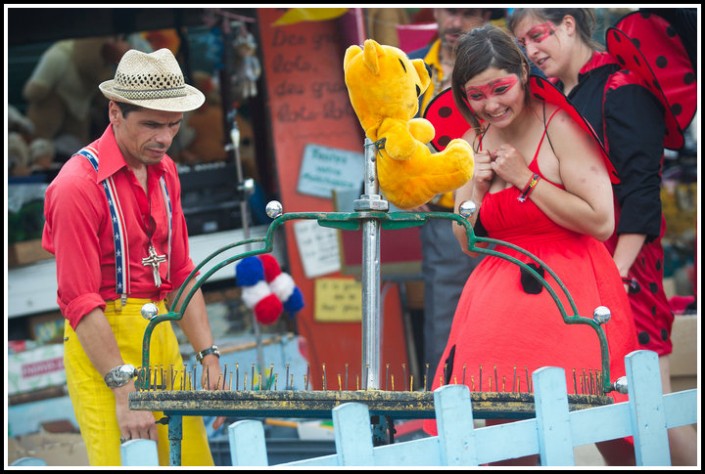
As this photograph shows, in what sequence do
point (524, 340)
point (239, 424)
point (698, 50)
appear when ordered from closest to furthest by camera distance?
point (239, 424)
point (524, 340)
point (698, 50)

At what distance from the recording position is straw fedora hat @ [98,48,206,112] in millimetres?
2877

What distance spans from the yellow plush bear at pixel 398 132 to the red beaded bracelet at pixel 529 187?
44cm

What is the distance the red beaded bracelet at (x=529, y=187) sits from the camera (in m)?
2.94

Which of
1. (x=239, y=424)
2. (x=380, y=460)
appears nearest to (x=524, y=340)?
(x=380, y=460)

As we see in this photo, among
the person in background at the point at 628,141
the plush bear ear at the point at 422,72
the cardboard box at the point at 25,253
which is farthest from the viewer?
the cardboard box at the point at 25,253

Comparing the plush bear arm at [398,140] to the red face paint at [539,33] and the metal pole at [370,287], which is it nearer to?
the metal pole at [370,287]

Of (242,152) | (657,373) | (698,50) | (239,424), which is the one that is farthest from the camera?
(242,152)

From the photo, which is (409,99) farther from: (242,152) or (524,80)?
(242,152)

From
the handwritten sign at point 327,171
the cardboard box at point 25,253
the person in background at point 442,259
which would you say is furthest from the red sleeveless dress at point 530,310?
the cardboard box at point 25,253

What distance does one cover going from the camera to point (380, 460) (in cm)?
211

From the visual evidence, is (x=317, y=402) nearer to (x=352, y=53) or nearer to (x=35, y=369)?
(x=352, y=53)

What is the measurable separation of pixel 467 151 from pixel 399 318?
3.50 meters

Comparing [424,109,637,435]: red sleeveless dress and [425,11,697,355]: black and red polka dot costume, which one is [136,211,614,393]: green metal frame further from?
[425,11,697,355]: black and red polka dot costume

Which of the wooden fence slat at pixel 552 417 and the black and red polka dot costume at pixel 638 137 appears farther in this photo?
the black and red polka dot costume at pixel 638 137
